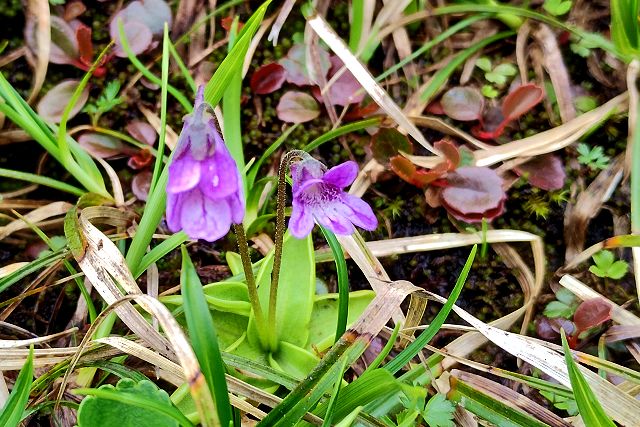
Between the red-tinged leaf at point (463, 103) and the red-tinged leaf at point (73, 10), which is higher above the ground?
the red-tinged leaf at point (73, 10)

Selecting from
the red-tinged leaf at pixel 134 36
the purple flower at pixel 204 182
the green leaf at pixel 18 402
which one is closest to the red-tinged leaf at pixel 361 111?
the red-tinged leaf at pixel 134 36

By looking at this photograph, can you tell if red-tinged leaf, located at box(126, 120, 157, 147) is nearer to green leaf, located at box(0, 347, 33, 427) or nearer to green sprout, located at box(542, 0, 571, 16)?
green leaf, located at box(0, 347, 33, 427)

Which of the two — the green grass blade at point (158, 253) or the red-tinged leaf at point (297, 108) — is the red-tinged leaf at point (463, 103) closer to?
the red-tinged leaf at point (297, 108)

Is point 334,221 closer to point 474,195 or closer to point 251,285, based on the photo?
point 251,285

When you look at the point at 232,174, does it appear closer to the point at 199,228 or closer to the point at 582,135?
the point at 199,228

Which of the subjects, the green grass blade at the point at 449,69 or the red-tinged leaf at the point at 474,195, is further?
the green grass blade at the point at 449,69

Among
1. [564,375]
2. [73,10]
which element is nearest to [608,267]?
[564,375]


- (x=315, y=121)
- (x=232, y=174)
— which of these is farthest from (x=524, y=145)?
(x=232, y=174)
